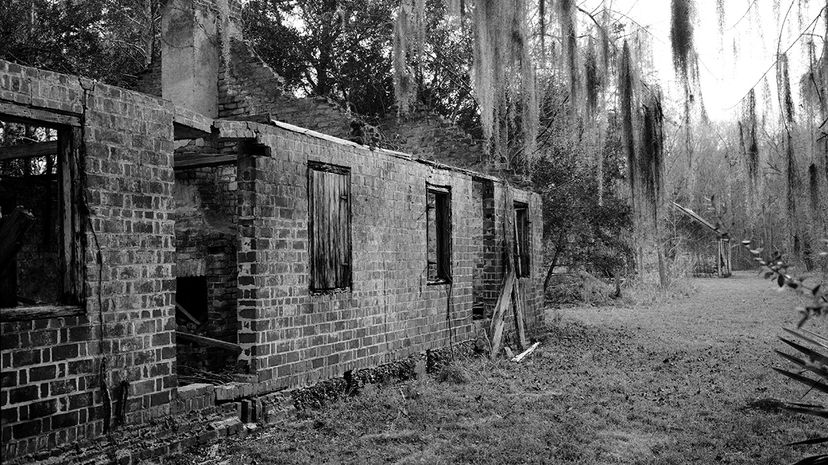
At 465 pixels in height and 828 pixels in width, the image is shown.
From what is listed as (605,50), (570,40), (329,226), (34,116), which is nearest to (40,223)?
(329,226)

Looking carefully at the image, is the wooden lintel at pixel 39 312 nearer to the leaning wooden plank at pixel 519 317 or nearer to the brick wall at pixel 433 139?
the leaning wooden plank at pixel 519 317

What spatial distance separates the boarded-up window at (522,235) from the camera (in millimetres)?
12203

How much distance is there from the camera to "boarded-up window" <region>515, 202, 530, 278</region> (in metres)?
12.2

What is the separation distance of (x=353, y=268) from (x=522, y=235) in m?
5.60

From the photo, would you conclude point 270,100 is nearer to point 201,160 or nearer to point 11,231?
point 201,160

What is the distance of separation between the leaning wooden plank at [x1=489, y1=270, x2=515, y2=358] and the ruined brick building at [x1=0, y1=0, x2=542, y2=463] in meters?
0.24

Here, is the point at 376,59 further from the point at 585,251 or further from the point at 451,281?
the point at 451,281

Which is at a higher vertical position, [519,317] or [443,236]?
[443,236]

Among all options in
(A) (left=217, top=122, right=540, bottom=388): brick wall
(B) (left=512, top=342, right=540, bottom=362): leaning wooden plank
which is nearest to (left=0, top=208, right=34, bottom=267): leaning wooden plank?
(A) (left=217, top=122, right=540, bottom=388): brick wall

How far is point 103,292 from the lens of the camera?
4750 mm

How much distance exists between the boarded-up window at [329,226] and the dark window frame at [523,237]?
16.9ft

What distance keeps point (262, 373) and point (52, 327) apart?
7.23 ft

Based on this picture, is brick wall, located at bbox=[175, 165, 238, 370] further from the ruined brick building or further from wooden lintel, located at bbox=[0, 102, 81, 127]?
wooden lintel, located at bbox=[0, 102, 81, 127]

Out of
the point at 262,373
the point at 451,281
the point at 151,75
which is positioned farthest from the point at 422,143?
the point at 262,373
